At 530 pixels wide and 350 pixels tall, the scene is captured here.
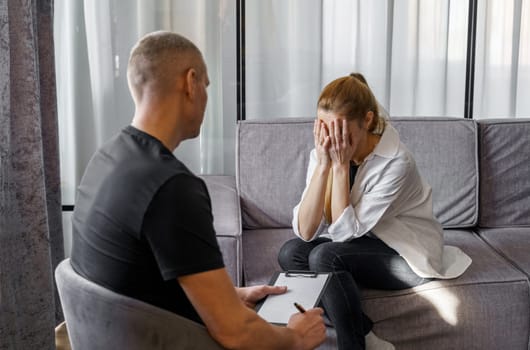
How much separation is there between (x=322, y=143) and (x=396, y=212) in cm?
33

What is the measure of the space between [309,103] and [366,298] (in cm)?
115

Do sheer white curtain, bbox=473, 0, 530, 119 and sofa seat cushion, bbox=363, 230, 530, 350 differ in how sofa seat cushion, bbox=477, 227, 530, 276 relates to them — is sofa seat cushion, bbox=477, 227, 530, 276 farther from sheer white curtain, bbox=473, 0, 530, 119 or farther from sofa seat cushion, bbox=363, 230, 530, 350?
sheer white curtain, bbox=473, 0, 530, 119

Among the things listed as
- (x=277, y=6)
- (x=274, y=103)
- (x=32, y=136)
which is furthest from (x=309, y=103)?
(x=32, y=136)

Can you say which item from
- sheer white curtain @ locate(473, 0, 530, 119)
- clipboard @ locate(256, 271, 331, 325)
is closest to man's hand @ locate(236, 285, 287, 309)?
clipboard @ locate(256, 271, 331, 325)

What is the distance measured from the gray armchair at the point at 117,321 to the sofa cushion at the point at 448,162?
173 cm

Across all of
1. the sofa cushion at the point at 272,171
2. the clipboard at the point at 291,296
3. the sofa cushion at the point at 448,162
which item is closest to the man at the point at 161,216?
the clipboard at the point at 291,296

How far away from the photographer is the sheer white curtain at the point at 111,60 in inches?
123

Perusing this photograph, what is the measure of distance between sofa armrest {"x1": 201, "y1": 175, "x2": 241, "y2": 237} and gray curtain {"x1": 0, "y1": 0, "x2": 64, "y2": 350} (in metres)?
0.57

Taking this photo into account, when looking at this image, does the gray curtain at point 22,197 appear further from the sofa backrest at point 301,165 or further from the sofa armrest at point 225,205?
the sofa backrest at point 301,165

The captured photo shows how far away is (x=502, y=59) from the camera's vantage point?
10.6 feet

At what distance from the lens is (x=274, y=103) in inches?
127

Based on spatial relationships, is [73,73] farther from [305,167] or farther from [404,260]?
[404,260]

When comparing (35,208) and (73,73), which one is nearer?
(35,208)

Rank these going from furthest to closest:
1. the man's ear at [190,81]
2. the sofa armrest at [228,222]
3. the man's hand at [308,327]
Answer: the sofa armrest at [228,222], the man's hand at [308,327], the man's ear at [190,81]
